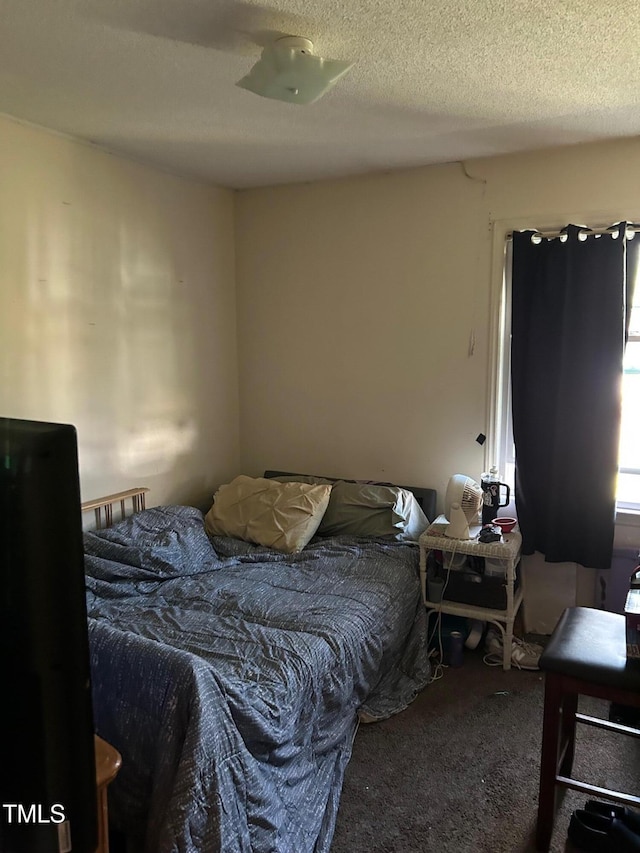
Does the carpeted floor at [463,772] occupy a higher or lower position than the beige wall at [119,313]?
lower

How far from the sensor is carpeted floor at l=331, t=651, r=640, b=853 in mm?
1889

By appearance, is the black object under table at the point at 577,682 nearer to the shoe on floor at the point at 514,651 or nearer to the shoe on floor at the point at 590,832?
the shoe on floor at the point at 590,832

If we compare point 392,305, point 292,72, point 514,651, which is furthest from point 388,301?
point 514,651

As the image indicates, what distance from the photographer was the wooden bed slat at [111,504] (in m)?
2.85

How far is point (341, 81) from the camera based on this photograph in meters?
2.08

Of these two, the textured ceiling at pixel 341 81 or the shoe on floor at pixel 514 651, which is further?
the shoe on floor at pixel 514 651

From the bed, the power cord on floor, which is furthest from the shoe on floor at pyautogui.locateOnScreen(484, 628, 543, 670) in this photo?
the bed

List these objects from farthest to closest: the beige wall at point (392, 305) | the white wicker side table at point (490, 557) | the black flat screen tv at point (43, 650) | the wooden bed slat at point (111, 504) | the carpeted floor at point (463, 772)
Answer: the beige wall at point (392, 305)
the wooden bed slat at point (111, 504)
the white wicker side table at point (490, 557)
the carpeted floor at point (463, 772)
the black flat screen tv at point (43, 650)

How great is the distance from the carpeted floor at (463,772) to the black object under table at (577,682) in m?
0.17

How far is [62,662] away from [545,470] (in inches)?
→ 109

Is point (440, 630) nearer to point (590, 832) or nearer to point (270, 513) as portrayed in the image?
point (270, 513)

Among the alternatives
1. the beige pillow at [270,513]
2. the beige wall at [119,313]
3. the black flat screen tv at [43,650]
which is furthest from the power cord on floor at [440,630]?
the black flat screen tv at [43,650]

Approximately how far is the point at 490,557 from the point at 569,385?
885 mm

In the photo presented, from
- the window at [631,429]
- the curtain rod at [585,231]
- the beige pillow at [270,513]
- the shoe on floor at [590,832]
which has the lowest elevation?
the shoe on floor at [590,832]
